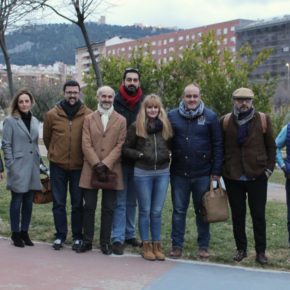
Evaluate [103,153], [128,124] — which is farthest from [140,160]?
[128,124]

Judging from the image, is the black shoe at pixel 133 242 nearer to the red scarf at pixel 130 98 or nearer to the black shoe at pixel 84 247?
the black shoe at pixel 84 247

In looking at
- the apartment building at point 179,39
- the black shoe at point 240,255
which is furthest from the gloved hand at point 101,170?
the apartment building at point 179,39

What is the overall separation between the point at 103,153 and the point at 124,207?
2.45ft

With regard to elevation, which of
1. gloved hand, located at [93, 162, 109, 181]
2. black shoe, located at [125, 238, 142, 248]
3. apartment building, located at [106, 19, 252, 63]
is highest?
apartment building, located at [106, 19, 252, 63]

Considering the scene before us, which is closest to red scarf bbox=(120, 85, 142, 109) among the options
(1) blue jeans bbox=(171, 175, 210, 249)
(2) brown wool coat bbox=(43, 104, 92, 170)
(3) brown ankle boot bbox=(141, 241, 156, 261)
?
(2) brown wool coat bbox=(43, 104, 92, 170)

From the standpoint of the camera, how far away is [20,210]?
661 cm

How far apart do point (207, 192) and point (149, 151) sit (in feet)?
2.61

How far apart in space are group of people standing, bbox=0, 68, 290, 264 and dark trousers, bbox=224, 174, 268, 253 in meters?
0.01

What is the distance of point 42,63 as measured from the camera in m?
145

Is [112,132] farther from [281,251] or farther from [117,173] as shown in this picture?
[281,251]

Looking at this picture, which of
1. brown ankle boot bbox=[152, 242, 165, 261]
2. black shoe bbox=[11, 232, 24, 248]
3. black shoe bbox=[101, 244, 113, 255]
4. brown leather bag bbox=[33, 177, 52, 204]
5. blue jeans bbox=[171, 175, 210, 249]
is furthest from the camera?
brown leather bag bbox=[33, 177, 52, 204]

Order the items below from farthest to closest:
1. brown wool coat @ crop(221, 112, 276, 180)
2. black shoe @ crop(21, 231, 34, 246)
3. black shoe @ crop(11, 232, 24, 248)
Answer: black shoe @ crop(21, 231, 34, 246)
black shoe @ crop(11, 232, 24, 248)
brown wool coat @ crop(221, 112, 276, 180)

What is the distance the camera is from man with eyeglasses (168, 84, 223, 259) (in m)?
5.92

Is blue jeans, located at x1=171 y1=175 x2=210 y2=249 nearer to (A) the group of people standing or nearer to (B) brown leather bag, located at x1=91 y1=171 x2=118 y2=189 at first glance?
(A) the group of people standing
